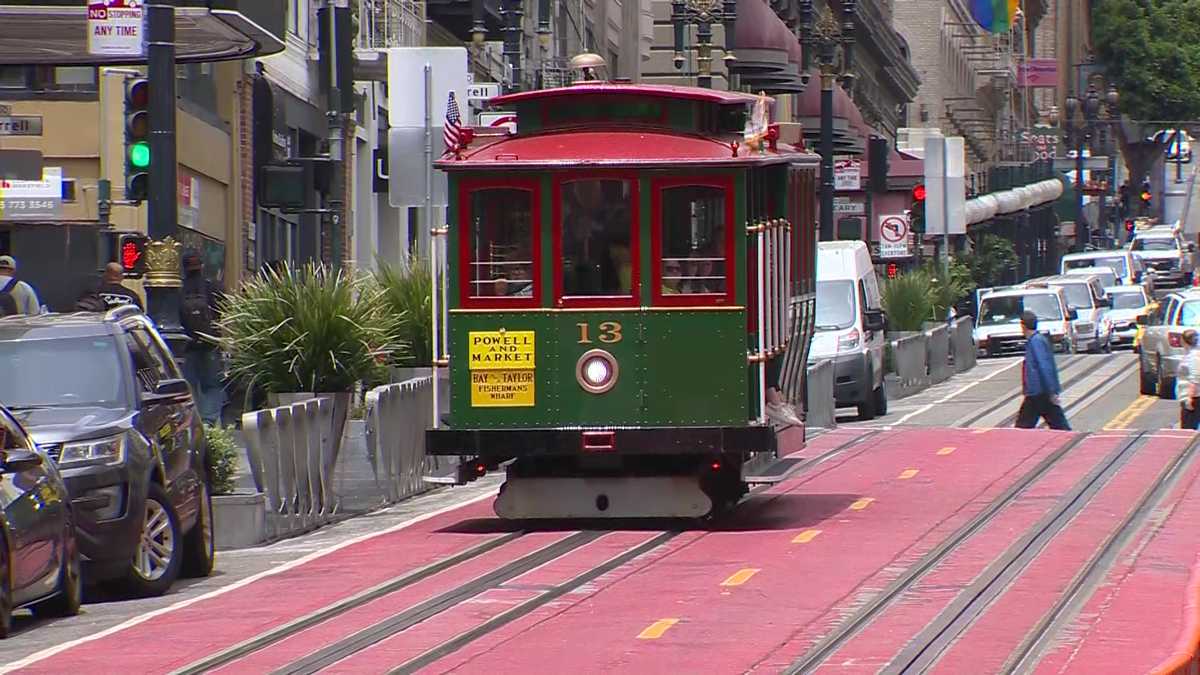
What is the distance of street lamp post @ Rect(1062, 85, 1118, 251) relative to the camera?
100938 mm

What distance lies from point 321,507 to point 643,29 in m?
42.2

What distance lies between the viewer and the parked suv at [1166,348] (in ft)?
133

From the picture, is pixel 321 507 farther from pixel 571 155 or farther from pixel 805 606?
pixel 805 606

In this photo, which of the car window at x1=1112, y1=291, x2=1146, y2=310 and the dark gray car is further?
the car window at x1=1112, y1=291, x2=1146, y2=310

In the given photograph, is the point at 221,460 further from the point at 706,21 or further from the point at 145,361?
the point at 706,21

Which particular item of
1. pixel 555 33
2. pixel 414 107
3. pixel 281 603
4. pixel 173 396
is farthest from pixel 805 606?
pixel 555 33

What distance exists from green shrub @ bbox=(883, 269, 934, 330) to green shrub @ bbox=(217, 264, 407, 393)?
80.1ft

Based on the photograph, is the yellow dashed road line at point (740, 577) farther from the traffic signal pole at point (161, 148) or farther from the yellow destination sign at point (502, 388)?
the traffic signal pole at point (161, 148)

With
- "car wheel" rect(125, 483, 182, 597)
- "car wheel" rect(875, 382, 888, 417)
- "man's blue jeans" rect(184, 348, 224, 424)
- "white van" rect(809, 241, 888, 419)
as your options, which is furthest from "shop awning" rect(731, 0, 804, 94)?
"car wheel" rect(125, 483, 182, 597)

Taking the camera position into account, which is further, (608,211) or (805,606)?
(608,211)

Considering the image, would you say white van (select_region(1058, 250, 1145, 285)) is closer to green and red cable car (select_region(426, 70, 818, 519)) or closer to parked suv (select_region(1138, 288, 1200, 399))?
parked suv (select_region(1138, 288, 1200, 399))

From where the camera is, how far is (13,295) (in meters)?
22.2

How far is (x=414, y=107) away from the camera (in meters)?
25.6

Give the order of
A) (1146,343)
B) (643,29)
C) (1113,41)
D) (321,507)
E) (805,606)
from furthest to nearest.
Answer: (1113,41) < (643,29) < (1146,343) < (321,507) < (805,606)
